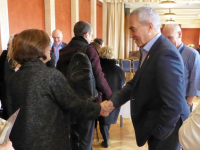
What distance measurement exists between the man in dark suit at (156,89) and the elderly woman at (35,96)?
0.52 m

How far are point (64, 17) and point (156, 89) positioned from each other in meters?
5.39

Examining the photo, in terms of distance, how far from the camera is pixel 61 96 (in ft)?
4.61

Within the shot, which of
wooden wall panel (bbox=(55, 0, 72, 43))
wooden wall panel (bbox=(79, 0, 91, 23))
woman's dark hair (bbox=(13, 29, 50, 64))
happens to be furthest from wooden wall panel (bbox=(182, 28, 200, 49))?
woman's dark hair (bbox=(13, 29, 50, 64))

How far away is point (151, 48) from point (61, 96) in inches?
27.4

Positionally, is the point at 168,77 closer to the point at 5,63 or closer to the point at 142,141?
the point at 142,141

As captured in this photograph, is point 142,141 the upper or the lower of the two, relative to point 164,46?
lower

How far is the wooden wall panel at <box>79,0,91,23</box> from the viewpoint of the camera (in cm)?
752

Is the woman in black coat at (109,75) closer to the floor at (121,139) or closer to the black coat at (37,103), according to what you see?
the floor at (121,139)

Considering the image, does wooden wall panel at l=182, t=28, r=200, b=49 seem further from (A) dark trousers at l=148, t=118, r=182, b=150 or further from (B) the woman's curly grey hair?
(A) dark trousers at l=148, t=118, r=182, b=150

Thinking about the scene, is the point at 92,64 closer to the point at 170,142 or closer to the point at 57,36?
the point at 170,142

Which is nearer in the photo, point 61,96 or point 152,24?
point 61,96

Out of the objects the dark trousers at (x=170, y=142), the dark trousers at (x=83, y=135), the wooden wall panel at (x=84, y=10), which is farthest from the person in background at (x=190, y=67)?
the wooden wall panel at (x=84, y=10)

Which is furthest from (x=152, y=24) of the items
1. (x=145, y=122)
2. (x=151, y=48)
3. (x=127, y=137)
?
(x=127, y=137)

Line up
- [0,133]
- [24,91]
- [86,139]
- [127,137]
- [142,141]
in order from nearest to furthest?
[0,133], [24,91], [142,141], [86,139], [127,137]
